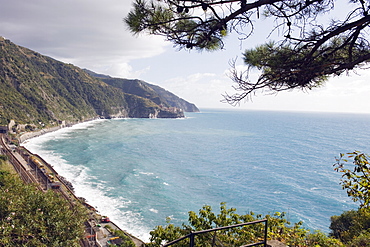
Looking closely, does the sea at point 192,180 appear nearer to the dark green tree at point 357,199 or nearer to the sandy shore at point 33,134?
the sandy shore at point 33,134

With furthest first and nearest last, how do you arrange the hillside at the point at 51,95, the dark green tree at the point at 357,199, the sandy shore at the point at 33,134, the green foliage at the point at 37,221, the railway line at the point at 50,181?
the hillside at the point at 51,95, the sandy shore at the point at 33,134, the railway line at the point at 50,181, the green foliage at the point at 37,221, the dark green tree at the point at 357,199

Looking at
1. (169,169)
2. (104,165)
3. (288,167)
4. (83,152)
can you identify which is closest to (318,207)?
(288,167)

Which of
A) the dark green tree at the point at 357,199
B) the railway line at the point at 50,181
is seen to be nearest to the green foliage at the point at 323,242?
the dark green tree at the point at 357,199

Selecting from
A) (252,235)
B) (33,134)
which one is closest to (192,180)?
(252,235)

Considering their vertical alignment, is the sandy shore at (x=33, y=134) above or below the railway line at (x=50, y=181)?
above

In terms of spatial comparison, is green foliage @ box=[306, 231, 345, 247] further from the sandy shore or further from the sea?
the sandy shore

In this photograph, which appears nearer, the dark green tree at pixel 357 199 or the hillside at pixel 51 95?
the dark green tree at pixel 357 199
